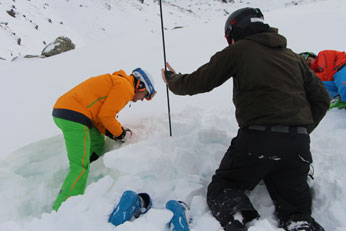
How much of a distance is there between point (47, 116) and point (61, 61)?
137 inches

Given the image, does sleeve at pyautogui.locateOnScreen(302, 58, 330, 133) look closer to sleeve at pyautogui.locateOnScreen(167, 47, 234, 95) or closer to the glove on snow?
sleeve at pyautogui.locateOnScreen(167, 47, 234, 95)

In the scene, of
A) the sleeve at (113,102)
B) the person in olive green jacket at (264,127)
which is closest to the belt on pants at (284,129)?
the person in olive green jacket at (264,127)

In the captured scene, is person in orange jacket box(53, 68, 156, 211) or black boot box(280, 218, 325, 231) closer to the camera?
black boot box(280, 218, 325, 231)

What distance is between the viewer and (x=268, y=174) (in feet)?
5.66

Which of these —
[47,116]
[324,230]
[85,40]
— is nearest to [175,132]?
[324,230]

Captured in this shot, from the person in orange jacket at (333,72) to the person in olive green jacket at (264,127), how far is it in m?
1.56

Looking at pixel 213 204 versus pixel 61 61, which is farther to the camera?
pixel 61 61

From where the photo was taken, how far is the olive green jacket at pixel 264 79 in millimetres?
1583

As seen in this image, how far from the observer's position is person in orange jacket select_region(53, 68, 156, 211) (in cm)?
221

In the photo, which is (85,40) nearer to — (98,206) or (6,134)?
(6,134)

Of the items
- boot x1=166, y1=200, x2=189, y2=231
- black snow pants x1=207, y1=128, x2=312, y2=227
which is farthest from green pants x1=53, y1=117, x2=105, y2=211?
black snow pants x1=207, y1=128, x2=312, y2=227

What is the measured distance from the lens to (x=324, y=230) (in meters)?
1.47

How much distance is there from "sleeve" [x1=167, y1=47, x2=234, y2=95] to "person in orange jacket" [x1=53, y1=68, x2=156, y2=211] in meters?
0.82

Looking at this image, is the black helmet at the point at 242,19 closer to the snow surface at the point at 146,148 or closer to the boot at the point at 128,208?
the snow surface at the point at 146,148
